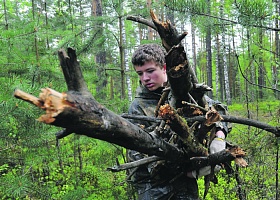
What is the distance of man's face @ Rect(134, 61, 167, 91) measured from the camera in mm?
2271

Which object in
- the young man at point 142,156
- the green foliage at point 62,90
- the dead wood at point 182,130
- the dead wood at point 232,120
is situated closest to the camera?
the dead wood at point 182,130

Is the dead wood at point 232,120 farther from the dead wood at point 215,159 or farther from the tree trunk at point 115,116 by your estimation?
the dead wood at point 215,159

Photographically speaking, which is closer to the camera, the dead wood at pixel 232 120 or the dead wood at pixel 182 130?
the dead wood at pixel 182 130

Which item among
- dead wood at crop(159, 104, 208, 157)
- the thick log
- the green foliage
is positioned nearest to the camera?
the thick log

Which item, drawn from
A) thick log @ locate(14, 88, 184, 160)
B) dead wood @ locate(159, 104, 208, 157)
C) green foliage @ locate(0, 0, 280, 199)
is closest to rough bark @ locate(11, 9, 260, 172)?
thick log @ locate(14, 88, 184, 160)

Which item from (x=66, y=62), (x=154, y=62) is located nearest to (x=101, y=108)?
A: (x=66, y=62)

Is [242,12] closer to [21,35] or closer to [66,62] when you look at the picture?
[66,62]

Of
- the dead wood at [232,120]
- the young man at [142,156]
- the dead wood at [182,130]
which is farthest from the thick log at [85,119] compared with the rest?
the young man at [142,156]

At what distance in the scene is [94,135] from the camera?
1.05 metres

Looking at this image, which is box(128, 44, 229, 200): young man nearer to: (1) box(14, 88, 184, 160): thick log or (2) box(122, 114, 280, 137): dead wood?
(2) box(122, 114, 280, 137): dead wood

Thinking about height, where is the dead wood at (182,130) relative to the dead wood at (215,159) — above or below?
above

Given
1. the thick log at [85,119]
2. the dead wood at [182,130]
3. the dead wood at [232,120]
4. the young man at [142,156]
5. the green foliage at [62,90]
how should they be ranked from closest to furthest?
the thick log at [85,119], the dead wood at [182,130], the dead wood at [232,120], the young man at [142,156], the green foliage at [62,90]

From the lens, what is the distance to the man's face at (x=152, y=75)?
2.27m

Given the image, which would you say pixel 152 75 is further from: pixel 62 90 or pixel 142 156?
pixel 62 90
